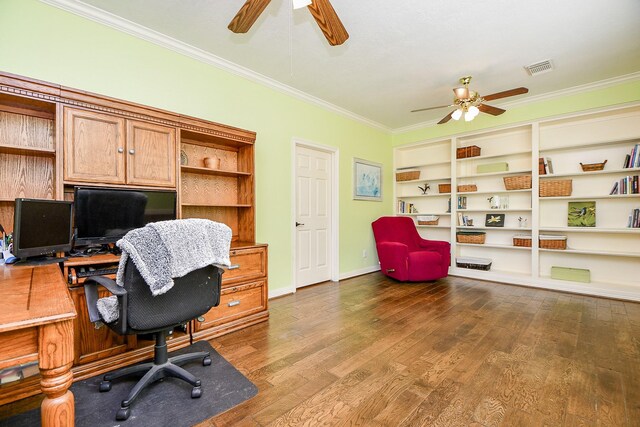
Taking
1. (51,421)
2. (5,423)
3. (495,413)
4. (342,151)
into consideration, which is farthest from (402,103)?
(5,423)

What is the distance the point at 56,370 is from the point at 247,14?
1915 mm

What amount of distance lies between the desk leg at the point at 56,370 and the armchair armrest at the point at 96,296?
51cm

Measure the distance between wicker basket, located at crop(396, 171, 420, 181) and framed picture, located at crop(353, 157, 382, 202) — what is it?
1.56 ft

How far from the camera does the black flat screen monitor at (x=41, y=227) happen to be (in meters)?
1.70

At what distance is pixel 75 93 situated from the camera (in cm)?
195

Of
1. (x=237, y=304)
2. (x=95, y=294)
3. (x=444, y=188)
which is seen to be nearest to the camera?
(x=95, y=294)

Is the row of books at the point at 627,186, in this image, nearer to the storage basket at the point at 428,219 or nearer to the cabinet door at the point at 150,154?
the storage basket at the point at 428,219

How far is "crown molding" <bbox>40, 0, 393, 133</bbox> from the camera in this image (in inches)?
87.7

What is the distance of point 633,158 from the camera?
3414 millimetres

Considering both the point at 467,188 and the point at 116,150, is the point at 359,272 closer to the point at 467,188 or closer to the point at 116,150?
the point at 467,188

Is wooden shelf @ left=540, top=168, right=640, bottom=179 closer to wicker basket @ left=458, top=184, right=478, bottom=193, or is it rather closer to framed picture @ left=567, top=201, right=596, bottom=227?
framed picture @ left=567, top=201, right=596, bottom=227

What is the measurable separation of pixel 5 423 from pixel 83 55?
251 cm

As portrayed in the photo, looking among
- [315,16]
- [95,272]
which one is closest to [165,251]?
[95,272]

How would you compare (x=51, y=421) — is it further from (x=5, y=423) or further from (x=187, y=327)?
(x=187, y=327)
